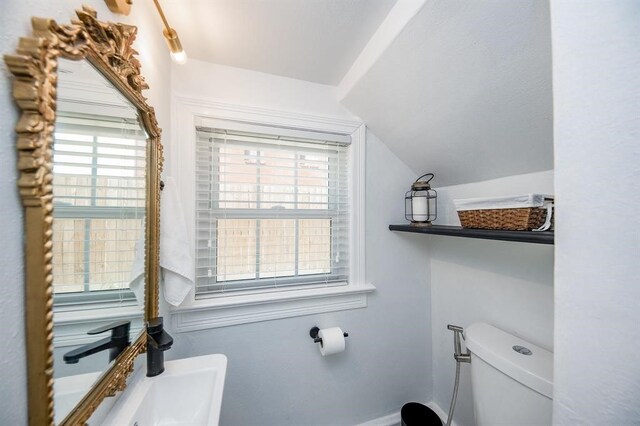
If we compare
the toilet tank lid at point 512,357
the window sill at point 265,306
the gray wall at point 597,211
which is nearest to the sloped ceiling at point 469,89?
the gray wall at point 597,211

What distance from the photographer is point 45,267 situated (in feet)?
1.22

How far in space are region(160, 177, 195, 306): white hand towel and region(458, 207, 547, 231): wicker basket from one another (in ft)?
4.08

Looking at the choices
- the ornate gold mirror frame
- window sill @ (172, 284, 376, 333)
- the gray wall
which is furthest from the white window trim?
the gray wall

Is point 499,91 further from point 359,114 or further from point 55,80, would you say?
point 55,80

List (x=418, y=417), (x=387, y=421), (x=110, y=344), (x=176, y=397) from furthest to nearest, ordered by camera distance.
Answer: (x=387, y=421), (x=418, y=417), (x=176, y=397), (x=110, y=344)

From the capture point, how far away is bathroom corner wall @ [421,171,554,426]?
0.98 meters

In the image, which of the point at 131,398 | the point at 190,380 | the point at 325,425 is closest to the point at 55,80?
the point at 131,398

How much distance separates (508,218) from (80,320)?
1267 mm

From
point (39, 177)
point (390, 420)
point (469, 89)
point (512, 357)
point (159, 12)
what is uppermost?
point (159, 12)

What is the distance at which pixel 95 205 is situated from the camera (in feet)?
1.70

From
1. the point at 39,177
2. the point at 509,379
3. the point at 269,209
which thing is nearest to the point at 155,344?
the point at 39,177

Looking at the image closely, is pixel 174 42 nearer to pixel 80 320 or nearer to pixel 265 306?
pixel 80 320

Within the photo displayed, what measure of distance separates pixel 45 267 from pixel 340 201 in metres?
1.20

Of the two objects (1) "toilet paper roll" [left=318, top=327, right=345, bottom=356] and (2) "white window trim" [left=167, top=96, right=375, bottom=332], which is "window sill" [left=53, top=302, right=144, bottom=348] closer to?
(2) "white window trim" [left=167, top=96, right=375, bottom=332]
